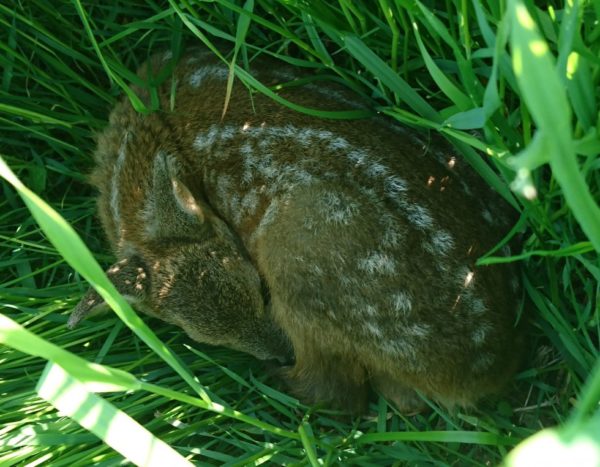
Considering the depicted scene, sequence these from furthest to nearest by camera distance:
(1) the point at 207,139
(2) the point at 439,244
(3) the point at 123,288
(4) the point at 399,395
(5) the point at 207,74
Result: (5) the point at 207,74 < (1) the point at 207,139 < (4) the point at 399,395 < (3) the point at 123,288 < (2) the point at 439,244

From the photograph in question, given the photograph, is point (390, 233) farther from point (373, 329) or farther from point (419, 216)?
point (373, 329)

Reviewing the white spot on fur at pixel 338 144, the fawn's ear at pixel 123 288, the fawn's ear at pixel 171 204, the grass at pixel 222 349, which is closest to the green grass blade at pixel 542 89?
the grass at pixel 222 349

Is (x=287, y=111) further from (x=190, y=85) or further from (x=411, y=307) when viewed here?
(x=411, y=307)

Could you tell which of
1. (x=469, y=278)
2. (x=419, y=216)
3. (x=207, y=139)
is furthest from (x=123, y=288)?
(x=469, y=278)

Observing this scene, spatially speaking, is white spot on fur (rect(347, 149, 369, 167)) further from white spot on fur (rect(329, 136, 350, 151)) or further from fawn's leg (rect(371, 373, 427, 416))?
fawn's leg (rect(371, 373, 427, 416))

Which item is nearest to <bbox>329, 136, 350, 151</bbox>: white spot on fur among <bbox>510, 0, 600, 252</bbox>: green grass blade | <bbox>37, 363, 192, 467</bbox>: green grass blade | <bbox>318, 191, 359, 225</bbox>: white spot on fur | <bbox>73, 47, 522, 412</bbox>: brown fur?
<bbox>73, 47, 522, 412</bbox>: brown fur

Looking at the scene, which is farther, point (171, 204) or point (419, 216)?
point (171, 204)
